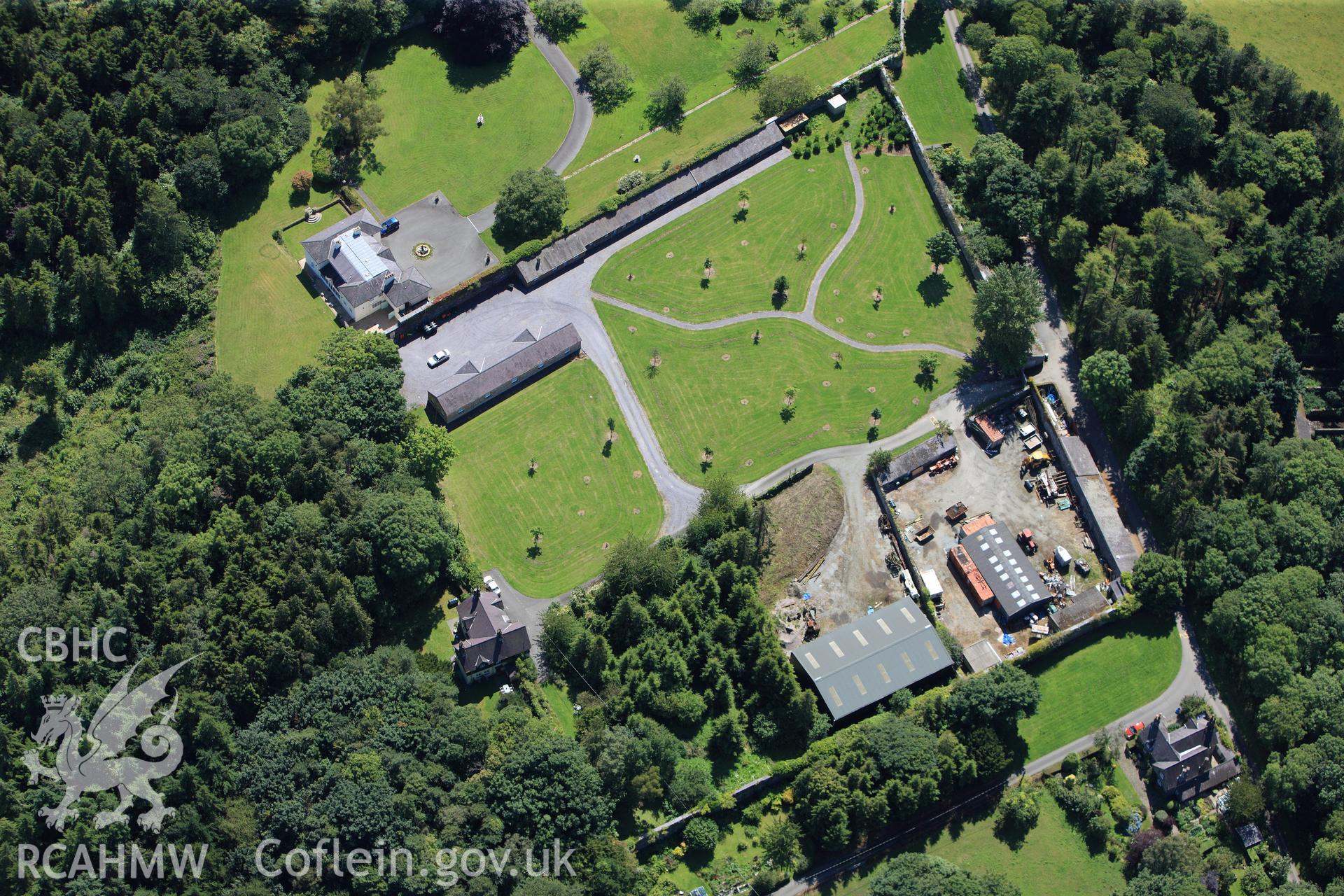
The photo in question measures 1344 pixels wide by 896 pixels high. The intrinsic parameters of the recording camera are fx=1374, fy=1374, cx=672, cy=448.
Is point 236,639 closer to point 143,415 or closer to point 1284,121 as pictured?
point 143,415

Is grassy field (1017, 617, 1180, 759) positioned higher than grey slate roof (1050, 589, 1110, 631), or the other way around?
grey slate roof (1050, 589, 1110, 631)

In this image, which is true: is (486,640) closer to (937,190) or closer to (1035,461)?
(1035,461)

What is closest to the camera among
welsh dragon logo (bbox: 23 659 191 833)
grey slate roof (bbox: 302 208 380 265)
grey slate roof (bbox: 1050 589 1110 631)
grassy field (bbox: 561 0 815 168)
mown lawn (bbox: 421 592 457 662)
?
welsh dragon logo (bbox: 23 659 191 833)

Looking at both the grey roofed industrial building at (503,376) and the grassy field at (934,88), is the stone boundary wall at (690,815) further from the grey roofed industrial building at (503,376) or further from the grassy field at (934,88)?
the grassy field at (934,88)

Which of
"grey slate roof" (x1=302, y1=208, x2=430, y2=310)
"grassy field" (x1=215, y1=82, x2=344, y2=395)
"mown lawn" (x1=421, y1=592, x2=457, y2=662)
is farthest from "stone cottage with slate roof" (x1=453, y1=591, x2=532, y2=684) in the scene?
"grey slate roof" (x1=302, y1=208, x2=430, y2=310)

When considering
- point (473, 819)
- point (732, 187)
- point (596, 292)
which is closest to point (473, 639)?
point (473, 819)

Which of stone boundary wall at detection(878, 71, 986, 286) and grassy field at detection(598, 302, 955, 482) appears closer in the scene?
grassy field at detection(598, 302, 955, 482)

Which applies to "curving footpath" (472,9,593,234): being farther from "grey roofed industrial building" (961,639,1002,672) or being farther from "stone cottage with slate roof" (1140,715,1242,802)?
"stone cottage with slate roof" (1140,715,1242,802)
